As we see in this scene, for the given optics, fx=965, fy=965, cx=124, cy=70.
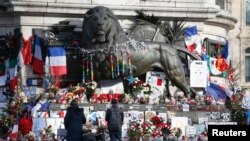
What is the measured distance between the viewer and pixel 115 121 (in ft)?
85.0

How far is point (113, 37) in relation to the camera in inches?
1207

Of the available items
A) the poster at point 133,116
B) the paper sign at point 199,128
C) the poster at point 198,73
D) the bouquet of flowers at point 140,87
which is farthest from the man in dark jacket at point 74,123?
the poster at point 198,73

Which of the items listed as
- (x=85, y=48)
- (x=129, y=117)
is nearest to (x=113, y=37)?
(x=85, y=48)

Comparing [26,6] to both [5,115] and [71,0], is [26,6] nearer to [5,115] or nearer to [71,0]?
[71,0]

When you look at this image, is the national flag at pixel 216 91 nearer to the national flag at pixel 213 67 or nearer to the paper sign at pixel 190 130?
the national flag at pixel 213 67

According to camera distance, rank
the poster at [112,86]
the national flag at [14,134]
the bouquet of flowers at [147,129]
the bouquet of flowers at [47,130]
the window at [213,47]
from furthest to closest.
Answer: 1. the window at [213,47]
2. the poster at [112,86]
3. the national flag at [14,134]
4. the bouquet of flowers at [147,129]
5. the bouquet of flowers at [47,130]

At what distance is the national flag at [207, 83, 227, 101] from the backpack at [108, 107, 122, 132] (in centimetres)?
820

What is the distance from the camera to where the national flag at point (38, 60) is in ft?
103

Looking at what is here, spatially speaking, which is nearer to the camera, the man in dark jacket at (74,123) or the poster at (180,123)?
the man in dark jacket at (74,123)

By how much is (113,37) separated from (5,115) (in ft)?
13.8

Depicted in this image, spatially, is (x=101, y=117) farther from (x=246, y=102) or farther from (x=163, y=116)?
(x=246, y=102)

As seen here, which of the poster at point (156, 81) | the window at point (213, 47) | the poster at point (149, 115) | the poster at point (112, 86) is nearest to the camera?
the poster at point (149, 115)

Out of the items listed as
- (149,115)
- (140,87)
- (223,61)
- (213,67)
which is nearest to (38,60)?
(140,87)

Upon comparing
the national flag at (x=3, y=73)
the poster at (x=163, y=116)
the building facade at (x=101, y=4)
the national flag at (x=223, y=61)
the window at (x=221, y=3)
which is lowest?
the poster at (x=163, y=116)
